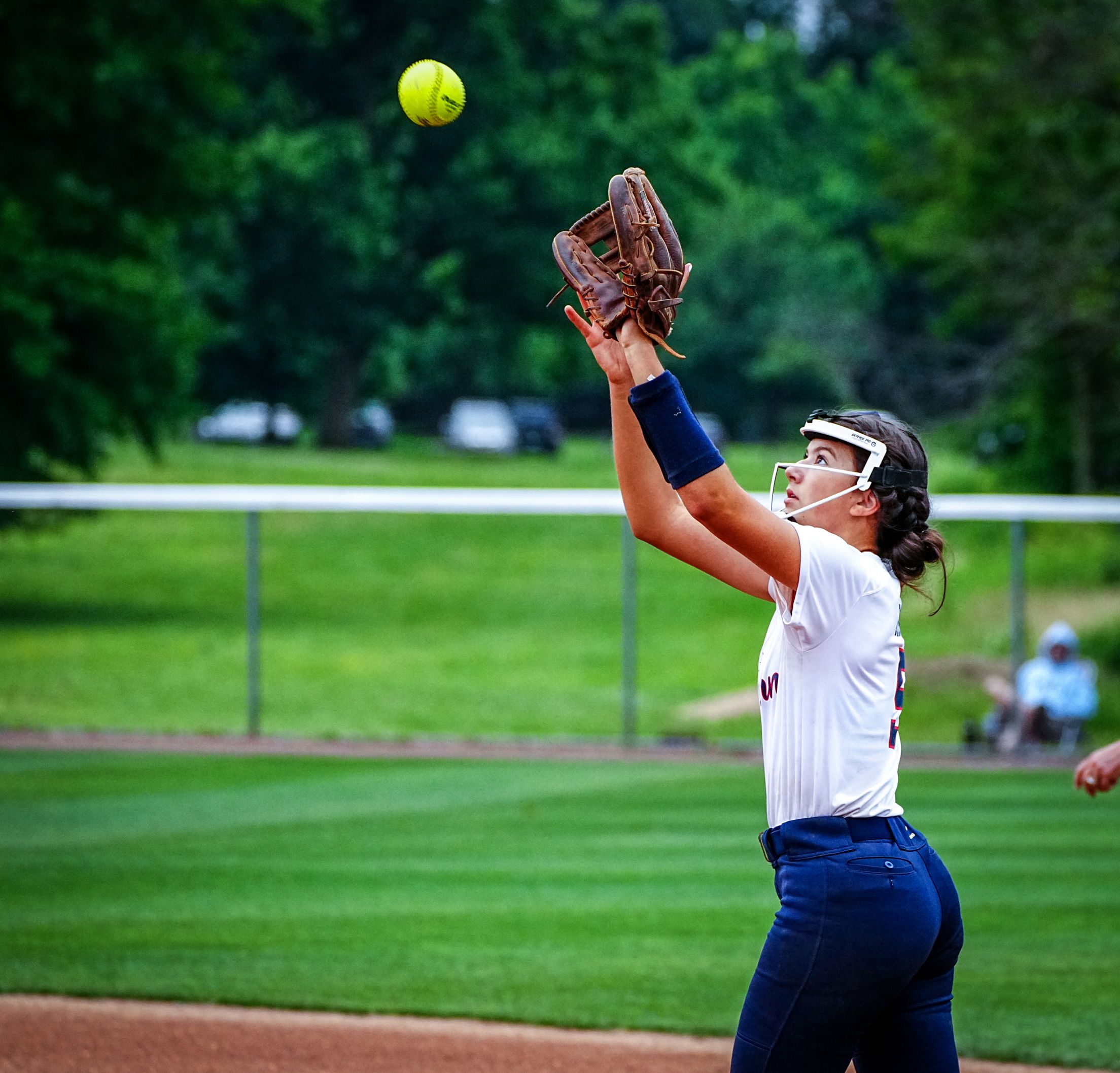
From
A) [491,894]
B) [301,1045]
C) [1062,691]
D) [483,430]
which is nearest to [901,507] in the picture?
[301,1045]

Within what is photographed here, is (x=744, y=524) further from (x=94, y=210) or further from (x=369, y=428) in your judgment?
(x=369, y=428)

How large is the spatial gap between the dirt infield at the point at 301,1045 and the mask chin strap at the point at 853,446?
313cm

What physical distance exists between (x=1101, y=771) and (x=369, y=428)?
1914 inches

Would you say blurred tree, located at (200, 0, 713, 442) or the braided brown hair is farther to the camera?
blurred tree, located at (200, 0, 713, 442)

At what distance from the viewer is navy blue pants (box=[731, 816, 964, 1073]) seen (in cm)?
299

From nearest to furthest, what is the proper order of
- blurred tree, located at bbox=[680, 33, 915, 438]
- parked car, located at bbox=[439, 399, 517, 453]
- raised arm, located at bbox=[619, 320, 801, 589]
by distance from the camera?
raised arm, located at bbox=[619, 320, 801, 589]
parked car, located at bbox=[439, 399, 517, 453]
blurred tree, located at bbox=[680, 33, 915, 438]

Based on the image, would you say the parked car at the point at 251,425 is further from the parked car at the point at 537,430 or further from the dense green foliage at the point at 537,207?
the parked car at the point at 537,430

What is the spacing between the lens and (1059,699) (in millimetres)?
13891

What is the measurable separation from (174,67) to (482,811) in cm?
1503

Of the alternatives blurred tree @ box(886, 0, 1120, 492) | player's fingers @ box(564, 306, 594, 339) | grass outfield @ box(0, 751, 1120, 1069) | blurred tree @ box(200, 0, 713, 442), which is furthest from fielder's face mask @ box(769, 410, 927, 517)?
blurred tree @ box(200, 0, 713, 442)

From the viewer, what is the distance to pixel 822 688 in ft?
10.1

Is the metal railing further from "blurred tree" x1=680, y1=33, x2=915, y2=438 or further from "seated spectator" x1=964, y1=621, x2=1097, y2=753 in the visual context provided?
"blurred tree" x1=680, y1=33, x2=915, y2=438

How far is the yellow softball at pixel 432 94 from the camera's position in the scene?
464cm

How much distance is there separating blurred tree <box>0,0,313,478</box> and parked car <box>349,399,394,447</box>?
25.5m
